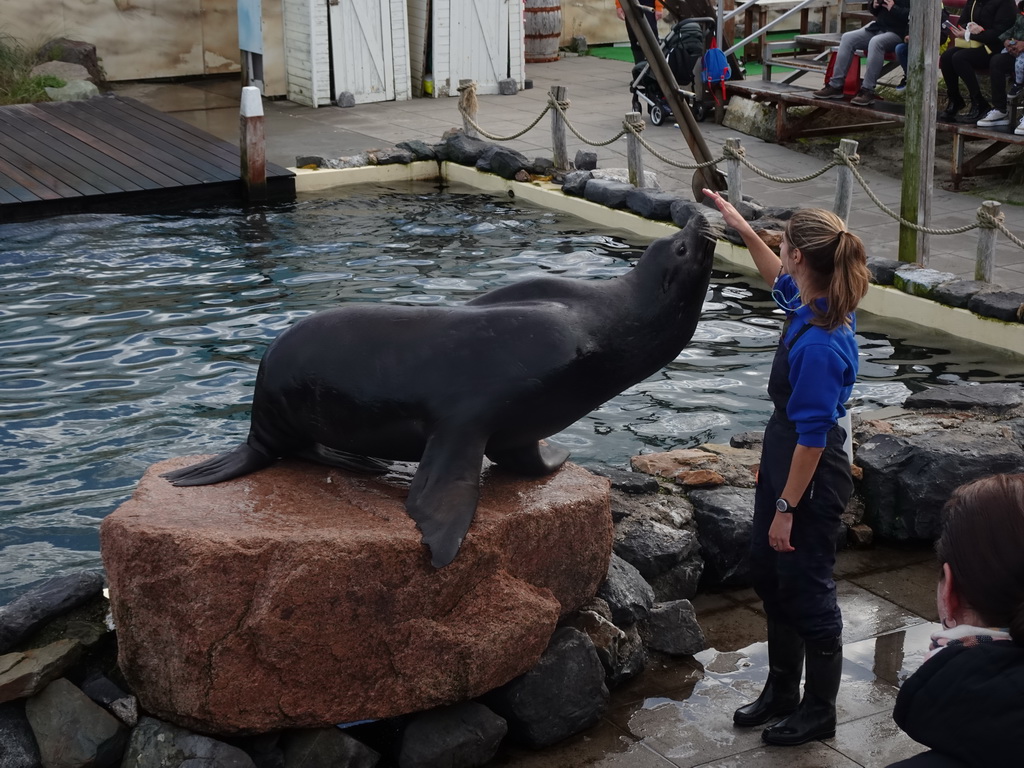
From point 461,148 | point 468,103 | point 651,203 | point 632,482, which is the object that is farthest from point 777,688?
point 468,103

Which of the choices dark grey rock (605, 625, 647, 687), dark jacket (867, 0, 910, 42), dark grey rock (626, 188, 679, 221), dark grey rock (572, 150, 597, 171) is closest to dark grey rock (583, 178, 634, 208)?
dark grey rock (626, 188, 679, 221)

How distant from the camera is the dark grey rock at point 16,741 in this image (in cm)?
381

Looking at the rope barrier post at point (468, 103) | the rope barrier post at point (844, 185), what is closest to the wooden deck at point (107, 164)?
the rope barrier post at point (468, 103)

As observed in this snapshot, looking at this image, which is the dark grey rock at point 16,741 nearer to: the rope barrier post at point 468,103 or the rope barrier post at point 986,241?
the rope barrier post at point 986,241

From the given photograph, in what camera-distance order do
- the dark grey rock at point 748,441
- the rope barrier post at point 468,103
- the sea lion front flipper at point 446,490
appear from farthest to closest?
the rope barrier post at point 468,103 < the dark grey rock at point 748,441 < the sea lion front flipper at point 446,490

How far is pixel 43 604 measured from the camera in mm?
4160

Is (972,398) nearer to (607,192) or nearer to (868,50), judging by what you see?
(607,192)

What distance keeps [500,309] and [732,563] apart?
1641 mm

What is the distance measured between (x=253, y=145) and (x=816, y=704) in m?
9.86

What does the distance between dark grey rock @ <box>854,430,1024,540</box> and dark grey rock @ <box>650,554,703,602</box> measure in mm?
1038

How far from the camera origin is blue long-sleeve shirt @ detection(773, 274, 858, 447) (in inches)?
144

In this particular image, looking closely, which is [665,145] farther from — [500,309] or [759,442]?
[500,309]

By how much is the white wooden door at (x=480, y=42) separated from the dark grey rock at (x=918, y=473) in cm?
1345

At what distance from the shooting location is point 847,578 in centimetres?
515
